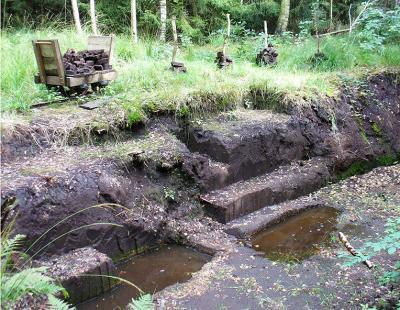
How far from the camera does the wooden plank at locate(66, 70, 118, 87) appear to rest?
16.4 ft

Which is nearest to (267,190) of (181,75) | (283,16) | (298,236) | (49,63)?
(298,236)

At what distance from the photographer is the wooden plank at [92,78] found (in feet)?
16.4

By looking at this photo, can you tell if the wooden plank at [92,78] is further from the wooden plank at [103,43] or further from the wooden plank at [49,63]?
the wooden plank at [103,43]

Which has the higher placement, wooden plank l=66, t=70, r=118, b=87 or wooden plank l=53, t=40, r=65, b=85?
wooden plank l=53, t=40, r=65, b=85

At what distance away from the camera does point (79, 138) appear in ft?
15.3

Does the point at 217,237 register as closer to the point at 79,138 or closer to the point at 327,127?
the point at 79,138

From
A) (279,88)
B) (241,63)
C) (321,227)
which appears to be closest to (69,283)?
(321,227)

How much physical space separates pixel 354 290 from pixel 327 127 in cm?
317

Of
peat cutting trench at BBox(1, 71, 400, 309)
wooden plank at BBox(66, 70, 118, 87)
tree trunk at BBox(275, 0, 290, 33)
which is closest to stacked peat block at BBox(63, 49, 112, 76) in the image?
wooden plank at BBox(66, 70, 118, 87)

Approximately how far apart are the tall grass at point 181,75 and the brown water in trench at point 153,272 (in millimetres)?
1768

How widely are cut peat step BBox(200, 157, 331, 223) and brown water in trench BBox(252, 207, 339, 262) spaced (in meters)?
0.34

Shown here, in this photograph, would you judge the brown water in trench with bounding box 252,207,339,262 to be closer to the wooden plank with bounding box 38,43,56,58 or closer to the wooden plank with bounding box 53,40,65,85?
the wooden plank with bounding box 53,40,65,85

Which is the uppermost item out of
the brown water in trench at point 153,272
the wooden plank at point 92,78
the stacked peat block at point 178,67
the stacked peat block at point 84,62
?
the stacked peat block at point 84,62

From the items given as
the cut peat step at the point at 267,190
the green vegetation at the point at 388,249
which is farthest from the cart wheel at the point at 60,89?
the green vegetation at the point at 388,249
